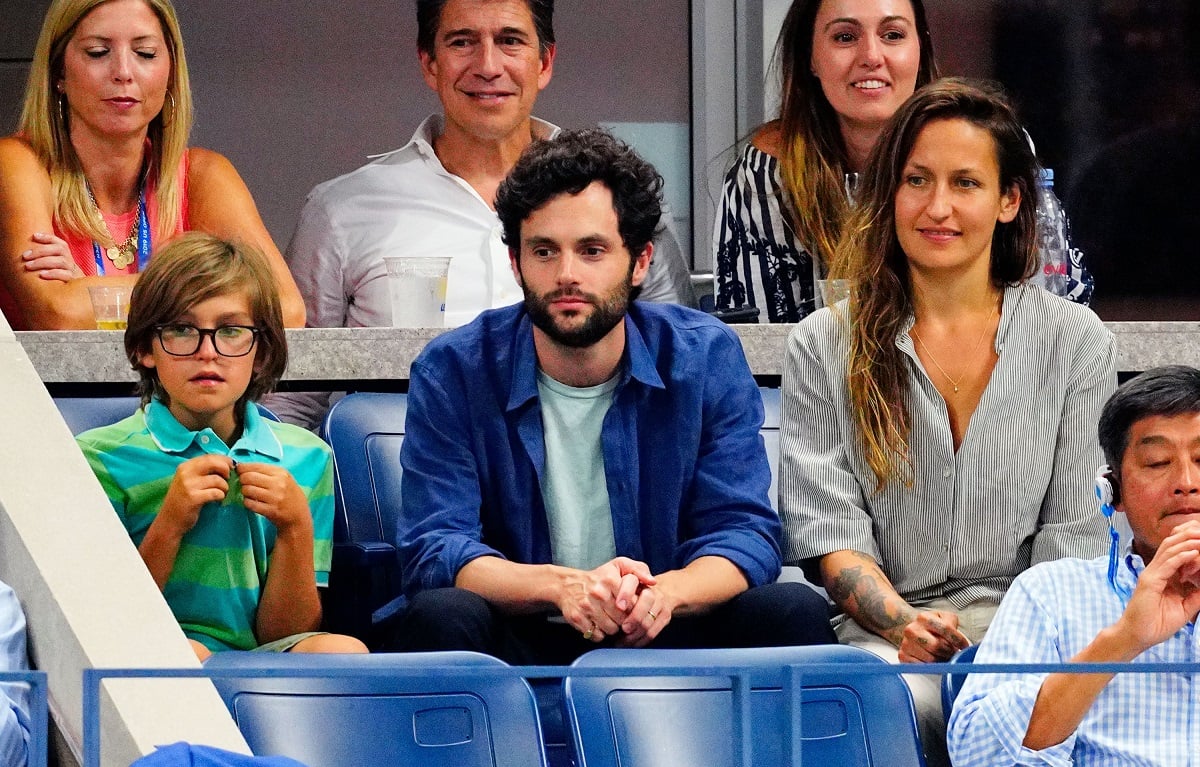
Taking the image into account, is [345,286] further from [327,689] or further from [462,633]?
[327,689]

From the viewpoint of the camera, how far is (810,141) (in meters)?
2.75

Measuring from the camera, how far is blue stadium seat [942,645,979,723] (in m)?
1.82

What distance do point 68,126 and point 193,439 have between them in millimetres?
793

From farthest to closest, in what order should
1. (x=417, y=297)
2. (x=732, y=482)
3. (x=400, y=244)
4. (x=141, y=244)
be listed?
(x=400, y=244) → (x=141, y=244) → (x=417, y=297) → (x=732, y=482)

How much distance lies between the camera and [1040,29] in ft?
14.4

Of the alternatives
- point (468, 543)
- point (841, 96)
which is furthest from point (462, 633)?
point (841, 96)

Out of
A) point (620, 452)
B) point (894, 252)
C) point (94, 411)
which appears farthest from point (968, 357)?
point (94, 411)

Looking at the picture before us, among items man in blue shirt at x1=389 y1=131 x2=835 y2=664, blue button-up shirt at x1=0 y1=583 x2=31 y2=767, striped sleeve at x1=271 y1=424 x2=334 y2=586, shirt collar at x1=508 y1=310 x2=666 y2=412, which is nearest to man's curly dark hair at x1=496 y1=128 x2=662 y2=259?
man in blue shirt at x1=389 y1=131 x2=835 y2=664

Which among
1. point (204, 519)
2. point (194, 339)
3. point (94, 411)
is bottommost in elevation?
point (204, 519)

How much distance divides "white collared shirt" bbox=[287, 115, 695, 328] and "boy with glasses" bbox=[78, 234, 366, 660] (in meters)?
0.67

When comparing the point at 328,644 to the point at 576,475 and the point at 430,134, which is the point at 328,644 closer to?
the point at 576,475

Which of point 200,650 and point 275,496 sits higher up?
point 275,496

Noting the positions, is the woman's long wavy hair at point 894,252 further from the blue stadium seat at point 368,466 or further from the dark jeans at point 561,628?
the blue stadium seat at point 368,466

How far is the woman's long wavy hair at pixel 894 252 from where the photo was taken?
222cm
